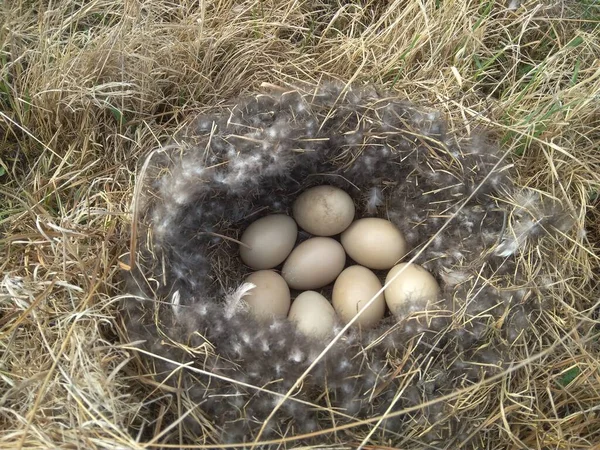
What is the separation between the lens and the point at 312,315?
162 cm

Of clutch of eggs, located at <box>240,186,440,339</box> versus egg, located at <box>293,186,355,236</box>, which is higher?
egg, located at <box>293,186,355,236</box>

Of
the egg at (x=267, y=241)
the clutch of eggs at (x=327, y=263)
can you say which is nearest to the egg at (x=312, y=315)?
the clutch of eggs at (x=327, y=263)

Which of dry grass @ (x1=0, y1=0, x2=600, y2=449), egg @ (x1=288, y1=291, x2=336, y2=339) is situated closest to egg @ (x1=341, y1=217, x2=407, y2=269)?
egg @ (x1=288, y1=291, x2=336, y2=339)

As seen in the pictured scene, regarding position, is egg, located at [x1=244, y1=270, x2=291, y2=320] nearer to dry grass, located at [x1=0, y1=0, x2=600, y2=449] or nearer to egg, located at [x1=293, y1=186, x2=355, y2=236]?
egg, located at [x1=293, y1=186, x2=355, y2=236]

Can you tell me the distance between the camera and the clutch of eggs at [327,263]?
5.40 ft

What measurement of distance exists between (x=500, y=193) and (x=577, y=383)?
522 mm

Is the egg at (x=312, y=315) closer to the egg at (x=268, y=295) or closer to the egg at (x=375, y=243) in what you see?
the egg at (x=268, y=295)

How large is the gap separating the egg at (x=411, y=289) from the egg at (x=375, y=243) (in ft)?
0.22

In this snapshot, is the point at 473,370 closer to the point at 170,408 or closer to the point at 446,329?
the point at 446,329

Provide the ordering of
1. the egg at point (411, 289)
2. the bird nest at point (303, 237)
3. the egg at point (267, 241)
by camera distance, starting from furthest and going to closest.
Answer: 1. the egg at point (267, 241)
2. the egg at point (411, 289)
3. the bird nest at point (303, 237)

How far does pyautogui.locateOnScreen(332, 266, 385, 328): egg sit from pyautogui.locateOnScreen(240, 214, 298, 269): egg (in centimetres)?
19

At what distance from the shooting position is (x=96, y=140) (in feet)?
5.96

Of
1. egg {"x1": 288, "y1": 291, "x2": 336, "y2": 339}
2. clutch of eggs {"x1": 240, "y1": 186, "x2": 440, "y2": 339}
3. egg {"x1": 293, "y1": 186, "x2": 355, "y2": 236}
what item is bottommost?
egg {"x1": 288, "y1": 291, "x2": 336, "y2": 339}

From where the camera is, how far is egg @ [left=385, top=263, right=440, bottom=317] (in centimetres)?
158
